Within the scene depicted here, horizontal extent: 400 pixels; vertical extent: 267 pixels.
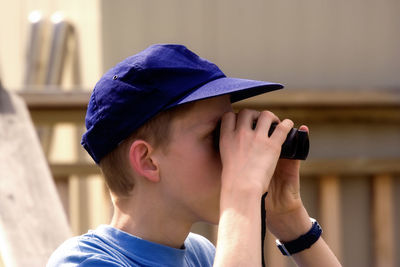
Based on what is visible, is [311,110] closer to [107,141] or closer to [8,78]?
[107,141]

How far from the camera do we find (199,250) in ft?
5.35

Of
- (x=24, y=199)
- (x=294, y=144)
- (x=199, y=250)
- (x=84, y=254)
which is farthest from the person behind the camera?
(x=24, y=199)

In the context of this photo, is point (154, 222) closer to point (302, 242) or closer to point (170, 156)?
point (170, 156)

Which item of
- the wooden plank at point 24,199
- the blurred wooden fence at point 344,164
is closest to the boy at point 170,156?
the wooden plank at point 24,199

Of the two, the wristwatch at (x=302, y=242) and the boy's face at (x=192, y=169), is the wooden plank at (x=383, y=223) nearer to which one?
the wristwatch at (x=302, y=242)

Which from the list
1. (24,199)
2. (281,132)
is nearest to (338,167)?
(24,199)

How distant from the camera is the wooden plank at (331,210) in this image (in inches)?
139

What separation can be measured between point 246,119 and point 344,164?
219 centimetres

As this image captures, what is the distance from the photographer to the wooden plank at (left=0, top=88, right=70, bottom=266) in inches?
78.7

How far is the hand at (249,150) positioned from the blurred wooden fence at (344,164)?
1846mm

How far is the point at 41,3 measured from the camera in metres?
5.07

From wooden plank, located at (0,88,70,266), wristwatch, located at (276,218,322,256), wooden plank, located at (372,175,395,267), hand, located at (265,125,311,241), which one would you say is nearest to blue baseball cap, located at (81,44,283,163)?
hand, located at (265,125,311,241)

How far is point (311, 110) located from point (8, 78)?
8.73 feet

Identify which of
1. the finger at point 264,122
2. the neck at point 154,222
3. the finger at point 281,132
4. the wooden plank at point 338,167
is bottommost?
the wooden plank at point 338,167
